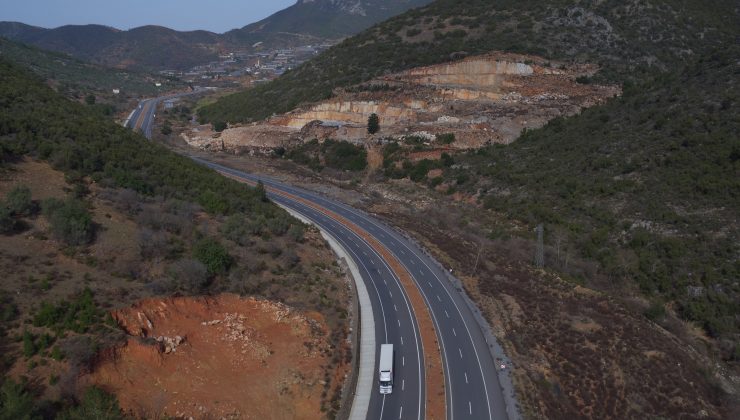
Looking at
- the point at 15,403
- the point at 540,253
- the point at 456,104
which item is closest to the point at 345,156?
the point at 456,104

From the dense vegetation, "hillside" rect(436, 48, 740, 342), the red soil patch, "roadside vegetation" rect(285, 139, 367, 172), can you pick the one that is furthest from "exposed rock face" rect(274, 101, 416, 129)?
the red soil patch

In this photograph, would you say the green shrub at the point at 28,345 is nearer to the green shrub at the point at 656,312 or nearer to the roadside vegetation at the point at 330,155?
the green shrub at the point at 656,312

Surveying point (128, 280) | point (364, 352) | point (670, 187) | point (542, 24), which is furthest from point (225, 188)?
point (542, 24)

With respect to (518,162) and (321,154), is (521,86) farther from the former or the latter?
(321,154)

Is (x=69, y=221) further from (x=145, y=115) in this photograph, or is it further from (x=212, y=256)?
(x=145, y=115)

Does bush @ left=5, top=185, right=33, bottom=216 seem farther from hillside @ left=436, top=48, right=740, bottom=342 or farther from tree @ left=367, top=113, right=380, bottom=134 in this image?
tree @ left=367, top=113, right=380, bottom=134

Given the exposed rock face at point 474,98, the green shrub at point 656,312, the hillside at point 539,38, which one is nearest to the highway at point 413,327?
the green shrub at point 656,312
